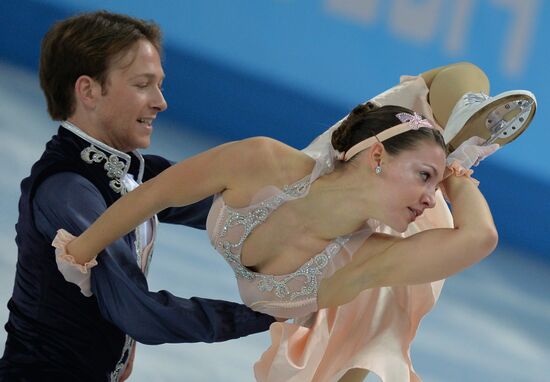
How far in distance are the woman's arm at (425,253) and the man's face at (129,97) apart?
723 millimetres

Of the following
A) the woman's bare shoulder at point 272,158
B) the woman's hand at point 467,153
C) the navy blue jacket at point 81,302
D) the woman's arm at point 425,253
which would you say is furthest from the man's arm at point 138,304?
the woman's hand at point 467,153

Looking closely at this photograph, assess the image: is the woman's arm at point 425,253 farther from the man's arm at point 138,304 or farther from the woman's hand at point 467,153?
the man's arm at point 138,304

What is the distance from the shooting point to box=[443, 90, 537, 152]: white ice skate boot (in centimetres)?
290

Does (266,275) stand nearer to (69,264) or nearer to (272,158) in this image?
(272,158)

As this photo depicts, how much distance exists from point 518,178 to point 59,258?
3.87 metres

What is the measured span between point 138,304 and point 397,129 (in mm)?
721

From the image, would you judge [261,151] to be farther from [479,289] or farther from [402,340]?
[479,289]

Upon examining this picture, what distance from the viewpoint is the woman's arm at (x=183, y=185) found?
2682mm

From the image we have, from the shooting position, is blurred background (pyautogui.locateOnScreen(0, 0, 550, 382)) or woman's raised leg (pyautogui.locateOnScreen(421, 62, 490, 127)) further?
blurred background (pyautogui.locateOnScreen(0, 0, 550, 382))

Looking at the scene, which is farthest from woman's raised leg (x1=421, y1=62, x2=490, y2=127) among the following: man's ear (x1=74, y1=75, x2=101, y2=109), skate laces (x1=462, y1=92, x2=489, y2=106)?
man's ear (x1=74, y1=75, x2=101, y2=109)

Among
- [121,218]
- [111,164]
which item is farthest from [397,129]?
[111,164]

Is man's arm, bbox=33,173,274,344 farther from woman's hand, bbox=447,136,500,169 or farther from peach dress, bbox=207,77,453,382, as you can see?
woman's hand, bbox=447,136,500,169

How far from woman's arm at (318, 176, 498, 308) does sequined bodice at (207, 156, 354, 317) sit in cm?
4

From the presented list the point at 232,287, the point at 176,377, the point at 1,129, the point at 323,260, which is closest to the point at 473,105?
the point at 323,260
